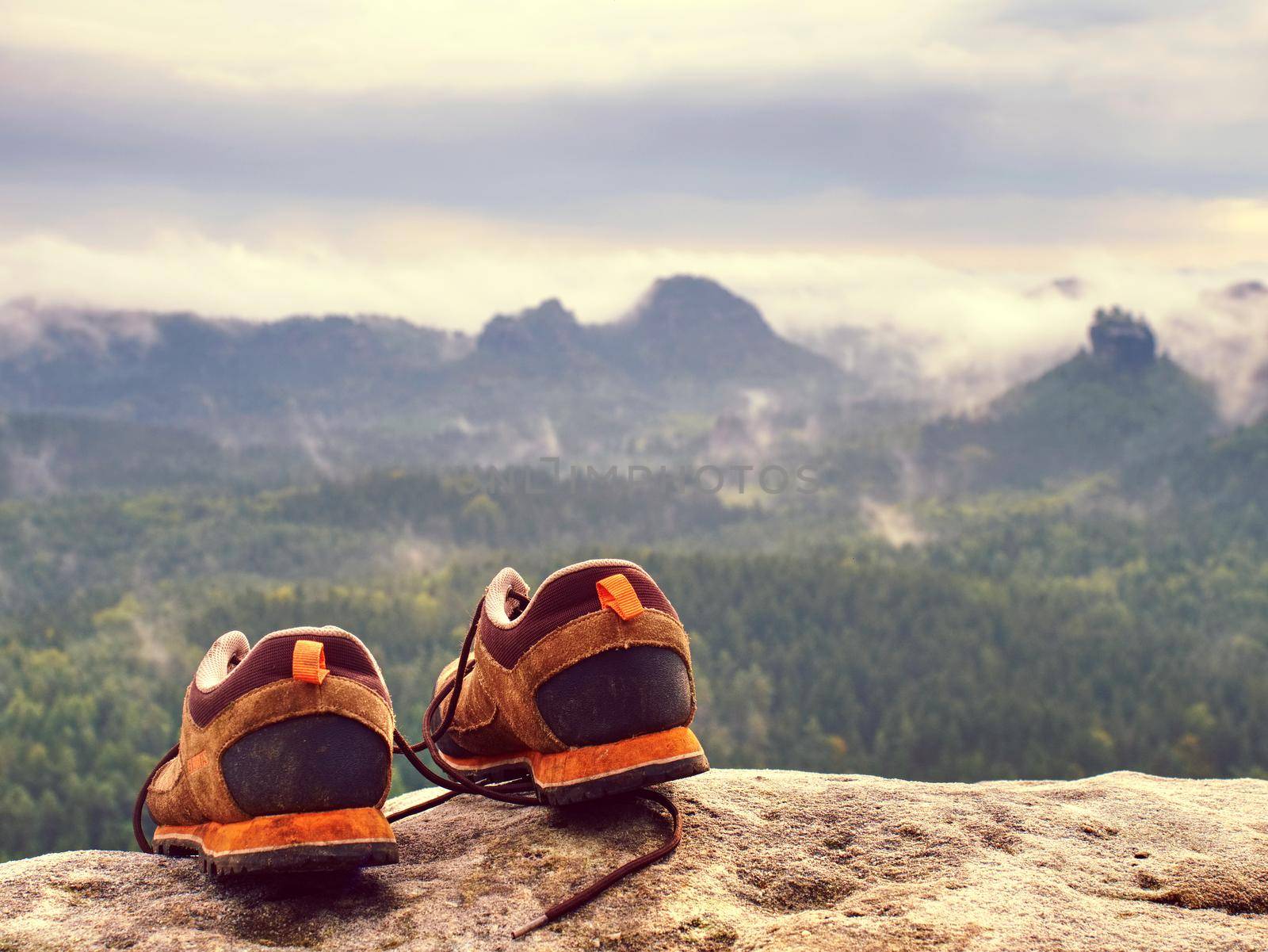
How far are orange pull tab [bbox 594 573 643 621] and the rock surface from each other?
4.27 feet

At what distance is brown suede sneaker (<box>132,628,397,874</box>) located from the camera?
20.7ft

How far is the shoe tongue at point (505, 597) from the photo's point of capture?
25.5 feet

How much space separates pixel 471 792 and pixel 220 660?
1.86 m

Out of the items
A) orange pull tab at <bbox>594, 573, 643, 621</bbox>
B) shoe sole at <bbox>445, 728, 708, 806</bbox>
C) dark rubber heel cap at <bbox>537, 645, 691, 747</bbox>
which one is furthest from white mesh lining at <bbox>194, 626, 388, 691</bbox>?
orange pull tab at <bbox>594, 573, 643, 621</bbox>

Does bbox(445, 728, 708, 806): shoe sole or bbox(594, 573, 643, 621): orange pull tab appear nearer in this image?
bbox(445, 728, 708, 806): shoe sole

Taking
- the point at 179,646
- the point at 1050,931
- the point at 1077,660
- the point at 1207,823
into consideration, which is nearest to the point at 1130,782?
the point at 1207,823

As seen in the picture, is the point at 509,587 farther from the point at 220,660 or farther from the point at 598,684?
the point at 220,660

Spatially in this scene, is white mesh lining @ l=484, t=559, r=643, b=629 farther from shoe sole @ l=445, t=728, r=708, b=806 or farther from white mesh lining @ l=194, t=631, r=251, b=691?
white mesh lining @ l=194, t=631, r=251, b=691

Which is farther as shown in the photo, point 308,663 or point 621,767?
point 621,767

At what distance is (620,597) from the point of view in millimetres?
7066

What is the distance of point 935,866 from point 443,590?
190 meters

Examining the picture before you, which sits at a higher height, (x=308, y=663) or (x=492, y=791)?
(x=308, y=663)

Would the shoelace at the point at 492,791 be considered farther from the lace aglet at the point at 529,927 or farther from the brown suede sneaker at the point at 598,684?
the brown suede sneaker at the point at 598,684

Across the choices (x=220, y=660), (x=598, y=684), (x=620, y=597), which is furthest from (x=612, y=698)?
(x=220, y=660)
